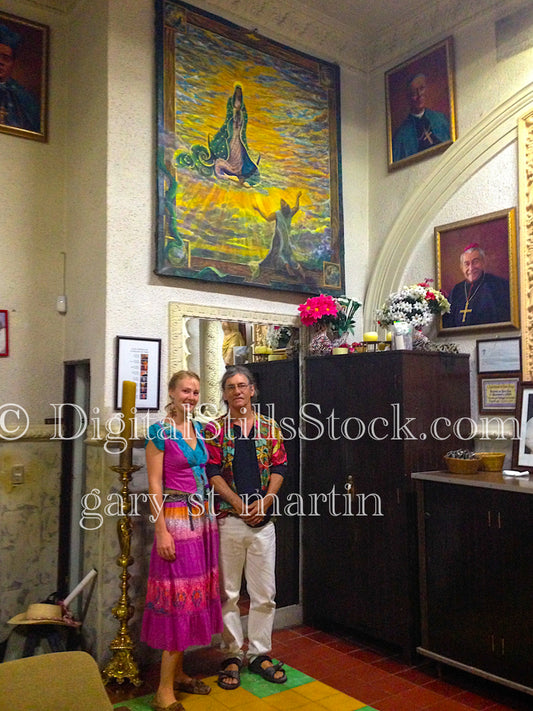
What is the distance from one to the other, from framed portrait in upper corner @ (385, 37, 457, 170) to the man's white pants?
9.74 feet

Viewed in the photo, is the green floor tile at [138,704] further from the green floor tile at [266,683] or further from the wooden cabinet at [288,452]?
the wooden cabinet at [288,452]

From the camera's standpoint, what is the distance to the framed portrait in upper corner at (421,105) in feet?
14.5

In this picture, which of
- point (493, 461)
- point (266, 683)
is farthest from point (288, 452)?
point (266, 683)

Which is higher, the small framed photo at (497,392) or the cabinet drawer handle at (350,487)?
the small framed photo at (497,392)

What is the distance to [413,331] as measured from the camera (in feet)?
13.5

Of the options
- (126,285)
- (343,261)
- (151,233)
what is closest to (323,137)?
(343,261)

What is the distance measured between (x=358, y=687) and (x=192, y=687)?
90 centimetres

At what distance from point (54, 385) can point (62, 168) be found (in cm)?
148

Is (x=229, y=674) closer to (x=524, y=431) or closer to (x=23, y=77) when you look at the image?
(x=524, y=431)

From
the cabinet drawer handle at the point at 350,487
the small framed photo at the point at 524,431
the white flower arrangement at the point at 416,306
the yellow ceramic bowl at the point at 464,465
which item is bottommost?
the cabinet drawer handle at the point at 350,487

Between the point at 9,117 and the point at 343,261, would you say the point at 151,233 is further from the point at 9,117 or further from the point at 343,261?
the point at 343,261

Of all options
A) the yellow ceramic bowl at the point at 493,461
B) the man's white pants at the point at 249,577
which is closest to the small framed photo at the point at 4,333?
the man's white pants at the point at 249,577

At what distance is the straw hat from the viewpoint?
130 inches

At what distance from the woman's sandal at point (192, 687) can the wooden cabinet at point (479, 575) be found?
1.24 m
